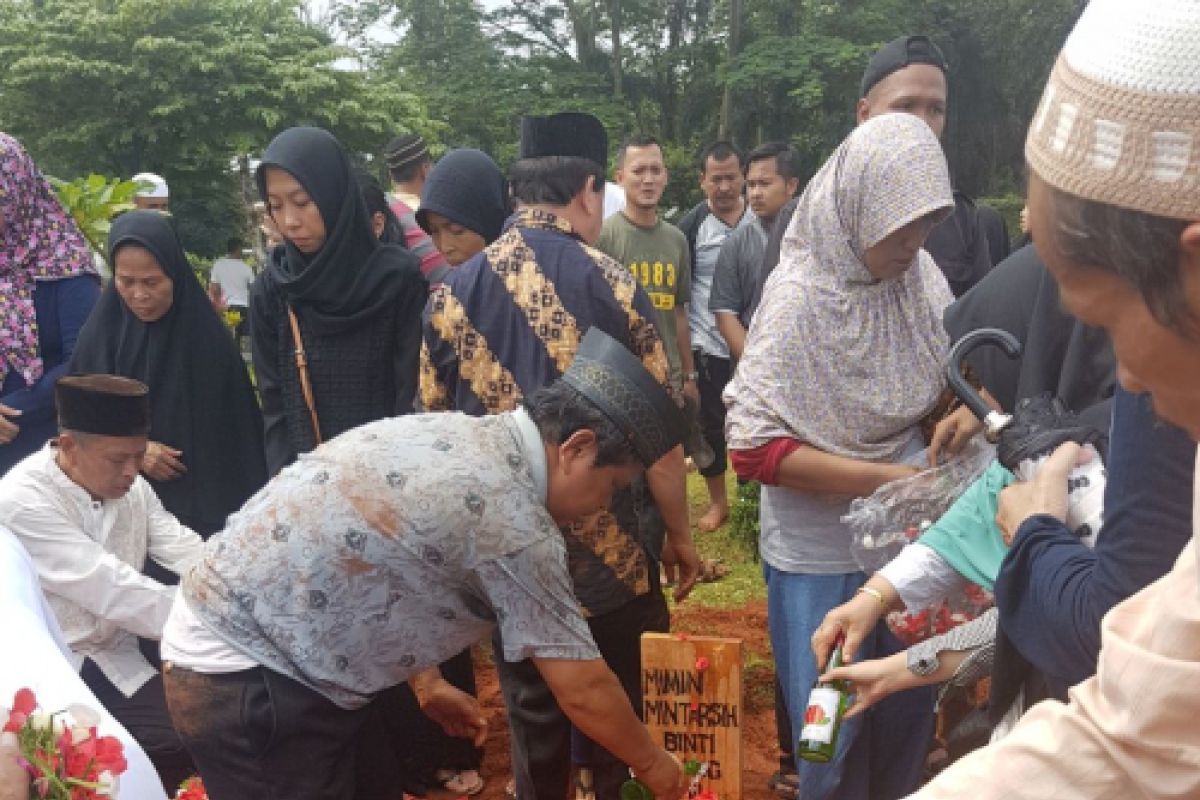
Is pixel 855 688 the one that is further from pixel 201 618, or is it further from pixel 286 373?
pixel 286 373

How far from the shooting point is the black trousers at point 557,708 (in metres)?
3.13

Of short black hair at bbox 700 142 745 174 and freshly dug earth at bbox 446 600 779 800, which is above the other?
short black hair at bbox 700 142 745 174

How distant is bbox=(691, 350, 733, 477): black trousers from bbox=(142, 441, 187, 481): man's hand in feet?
10.5

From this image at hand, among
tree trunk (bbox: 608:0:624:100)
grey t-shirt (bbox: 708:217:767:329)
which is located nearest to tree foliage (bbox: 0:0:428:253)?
tree trunk (bbox: 608:0:624:100)

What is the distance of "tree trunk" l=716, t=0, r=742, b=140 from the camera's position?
2214 centimetres

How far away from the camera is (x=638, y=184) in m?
6.48

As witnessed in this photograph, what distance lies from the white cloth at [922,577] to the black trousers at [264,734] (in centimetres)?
117

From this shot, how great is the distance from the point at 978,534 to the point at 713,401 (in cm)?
497

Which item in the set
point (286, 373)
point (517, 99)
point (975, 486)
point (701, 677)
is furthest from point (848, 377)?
point (517, 99)

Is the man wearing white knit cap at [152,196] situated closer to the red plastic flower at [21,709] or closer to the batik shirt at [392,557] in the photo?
the batik shirt at [392,557]

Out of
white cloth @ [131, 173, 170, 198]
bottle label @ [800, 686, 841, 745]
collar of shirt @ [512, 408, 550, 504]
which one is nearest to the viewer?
bottle label @ [800, 686, 841, 745]

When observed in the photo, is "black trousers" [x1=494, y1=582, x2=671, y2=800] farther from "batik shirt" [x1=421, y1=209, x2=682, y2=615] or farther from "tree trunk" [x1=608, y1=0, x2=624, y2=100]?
"tree trunk" [x1=608, y1=0, x2=624, y2=100]

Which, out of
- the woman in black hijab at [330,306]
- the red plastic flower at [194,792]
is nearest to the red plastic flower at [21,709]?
the red plastic flower at [194,792]

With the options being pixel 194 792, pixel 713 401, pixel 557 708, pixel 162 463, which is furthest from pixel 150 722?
pixel 713 401
